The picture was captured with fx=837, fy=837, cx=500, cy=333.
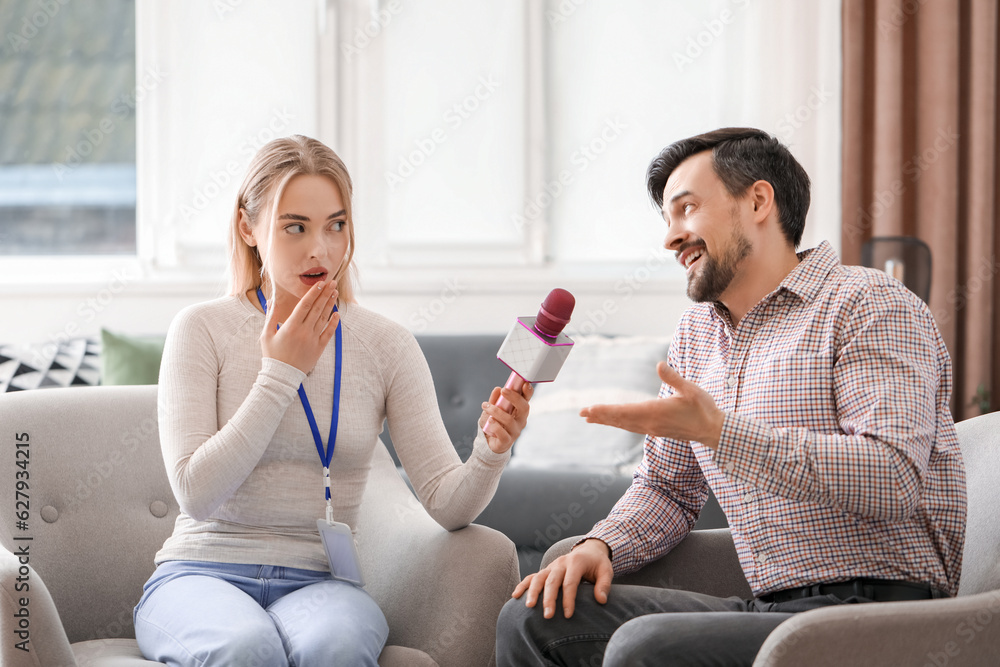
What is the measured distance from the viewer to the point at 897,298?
45.9 inches

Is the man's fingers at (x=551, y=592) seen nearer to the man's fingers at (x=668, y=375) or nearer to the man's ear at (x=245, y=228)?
the man's fingers at (x=668, y=375)

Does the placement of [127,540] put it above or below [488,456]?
below

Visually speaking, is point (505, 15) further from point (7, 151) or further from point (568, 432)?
point (7, 151)

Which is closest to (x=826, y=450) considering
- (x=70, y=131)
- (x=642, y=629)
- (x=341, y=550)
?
(x=642, y=629)

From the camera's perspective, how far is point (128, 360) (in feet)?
8.15

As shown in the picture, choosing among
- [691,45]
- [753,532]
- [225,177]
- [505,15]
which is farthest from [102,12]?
[753,532]

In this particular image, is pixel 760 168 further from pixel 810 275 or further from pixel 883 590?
pixel 883 590

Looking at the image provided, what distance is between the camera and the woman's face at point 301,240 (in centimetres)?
136

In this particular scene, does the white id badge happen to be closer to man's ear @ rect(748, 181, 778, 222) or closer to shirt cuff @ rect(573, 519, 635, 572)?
shirt cuff @ rect(573, 519, 635, 572)

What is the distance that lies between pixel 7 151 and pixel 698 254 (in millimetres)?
2874

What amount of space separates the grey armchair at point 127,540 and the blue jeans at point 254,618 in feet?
0.21

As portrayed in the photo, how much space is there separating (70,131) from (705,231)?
274cm

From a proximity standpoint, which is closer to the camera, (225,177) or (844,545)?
(844,545)

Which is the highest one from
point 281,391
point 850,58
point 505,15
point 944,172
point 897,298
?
point 505,15
